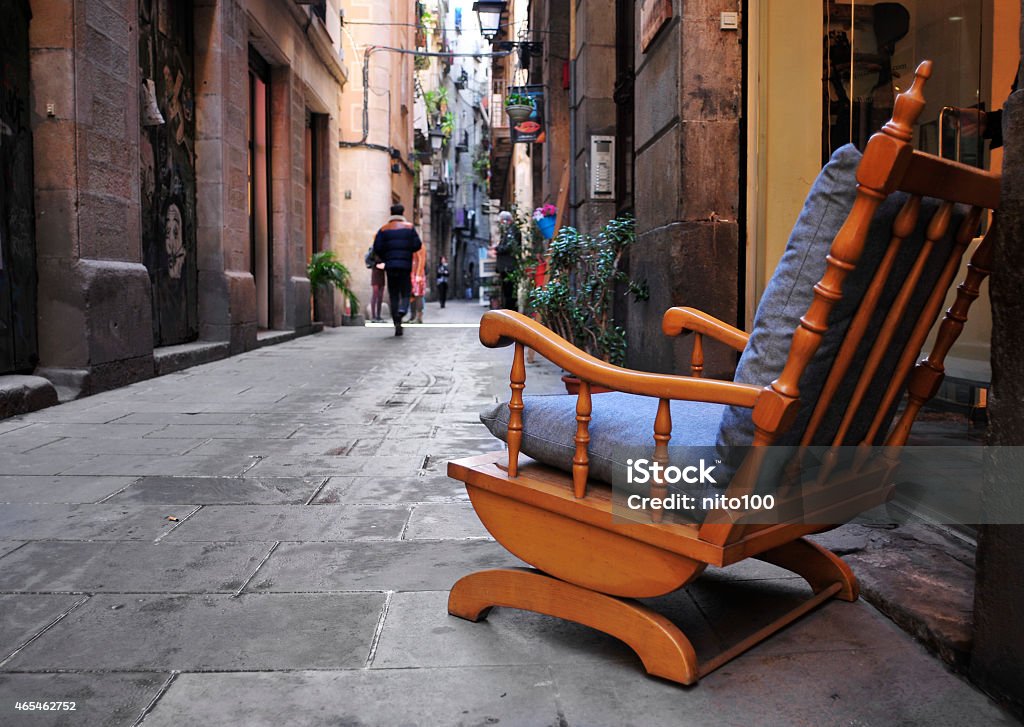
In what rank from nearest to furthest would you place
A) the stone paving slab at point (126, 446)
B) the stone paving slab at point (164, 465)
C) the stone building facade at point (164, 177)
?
the stone paving slab at point (164, 465) < the stone paving slab at point (126, 446) < the stone building facade at point (164, 177)

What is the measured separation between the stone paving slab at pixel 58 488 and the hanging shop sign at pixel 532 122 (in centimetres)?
1166

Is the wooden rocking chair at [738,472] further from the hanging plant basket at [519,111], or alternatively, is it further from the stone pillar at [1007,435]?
the hanging plant basket at [519,111]

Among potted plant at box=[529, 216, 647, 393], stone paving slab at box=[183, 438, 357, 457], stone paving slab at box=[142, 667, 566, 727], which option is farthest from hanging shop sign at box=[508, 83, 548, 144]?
stone paving slab at box=[142, 667, 566, 727]

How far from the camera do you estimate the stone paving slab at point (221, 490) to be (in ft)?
11.4

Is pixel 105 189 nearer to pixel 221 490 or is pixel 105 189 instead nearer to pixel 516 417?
pixel 221 490

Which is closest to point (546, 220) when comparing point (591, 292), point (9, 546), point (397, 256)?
point (591, 292)

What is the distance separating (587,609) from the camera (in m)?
2.07

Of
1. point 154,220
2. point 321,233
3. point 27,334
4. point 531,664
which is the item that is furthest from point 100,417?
point 321,233

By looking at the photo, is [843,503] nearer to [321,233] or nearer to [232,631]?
[232,631]

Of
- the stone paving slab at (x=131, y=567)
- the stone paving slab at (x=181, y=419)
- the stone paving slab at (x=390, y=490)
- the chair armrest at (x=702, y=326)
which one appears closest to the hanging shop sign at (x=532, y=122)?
the stone paving slab at (x=181, y=419)

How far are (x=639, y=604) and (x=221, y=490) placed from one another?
87.0 inches

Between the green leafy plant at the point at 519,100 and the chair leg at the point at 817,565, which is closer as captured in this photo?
the chair leg at the point at 817,565

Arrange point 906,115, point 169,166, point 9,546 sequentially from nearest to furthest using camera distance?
1. point 906,115
2. point 9,546
3. point 169,166

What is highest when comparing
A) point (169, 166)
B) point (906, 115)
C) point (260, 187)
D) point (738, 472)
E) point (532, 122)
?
point (532, 122)
